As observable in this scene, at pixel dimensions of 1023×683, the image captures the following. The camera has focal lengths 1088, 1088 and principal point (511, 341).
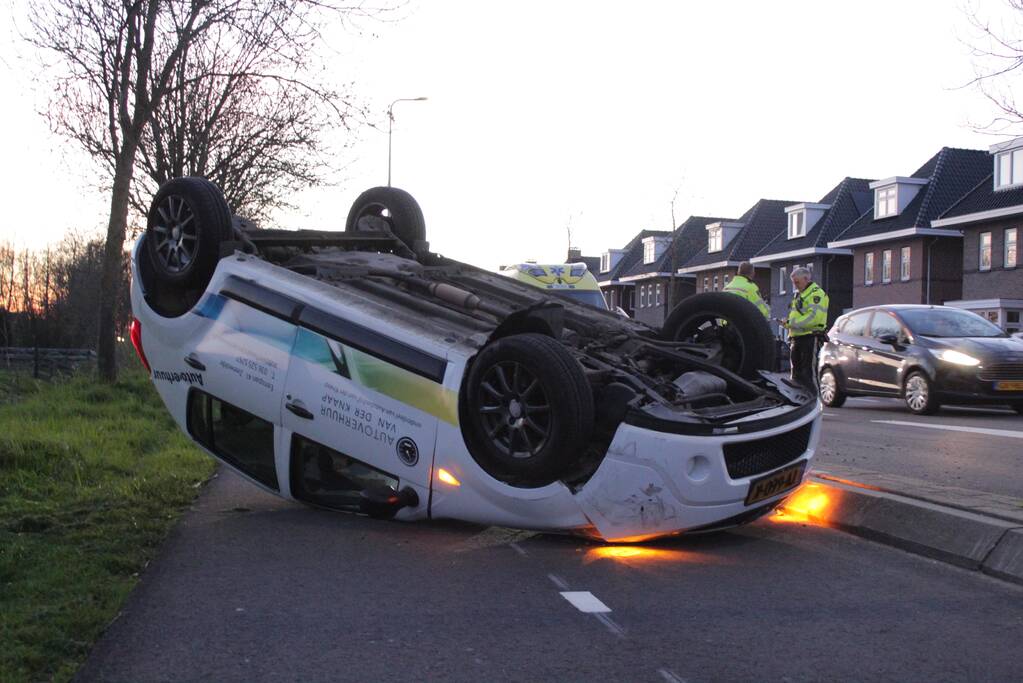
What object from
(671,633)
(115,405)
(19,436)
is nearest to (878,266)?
(115,405)

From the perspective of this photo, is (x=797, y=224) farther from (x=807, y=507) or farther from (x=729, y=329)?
(x=807, y=507)

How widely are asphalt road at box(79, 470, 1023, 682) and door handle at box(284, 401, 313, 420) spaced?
2.32ft

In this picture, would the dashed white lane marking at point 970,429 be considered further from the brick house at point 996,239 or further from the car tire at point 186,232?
the brick house at point 996,239

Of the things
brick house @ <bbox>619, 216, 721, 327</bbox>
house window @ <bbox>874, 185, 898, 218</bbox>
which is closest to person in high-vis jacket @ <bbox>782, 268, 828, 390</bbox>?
house window @ <bbox>874, 185, 898, 218</bbox>

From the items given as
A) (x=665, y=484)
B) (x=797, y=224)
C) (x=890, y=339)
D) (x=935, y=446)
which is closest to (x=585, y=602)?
(x=665, y=484)

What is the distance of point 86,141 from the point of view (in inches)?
854

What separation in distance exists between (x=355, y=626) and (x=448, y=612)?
0.43 m

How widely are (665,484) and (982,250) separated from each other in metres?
38.9

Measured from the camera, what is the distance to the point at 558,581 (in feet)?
17.1

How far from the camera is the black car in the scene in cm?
1412

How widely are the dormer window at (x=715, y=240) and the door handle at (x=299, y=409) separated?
190 feet

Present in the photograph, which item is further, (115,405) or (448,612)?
(115,405)

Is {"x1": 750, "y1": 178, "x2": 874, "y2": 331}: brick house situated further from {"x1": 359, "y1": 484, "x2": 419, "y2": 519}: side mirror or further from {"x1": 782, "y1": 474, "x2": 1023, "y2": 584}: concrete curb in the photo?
{"x1": 359, "y1": 484, "x2": 419, "y2": 519}: side mirror

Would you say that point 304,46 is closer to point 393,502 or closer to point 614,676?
point 393,502
